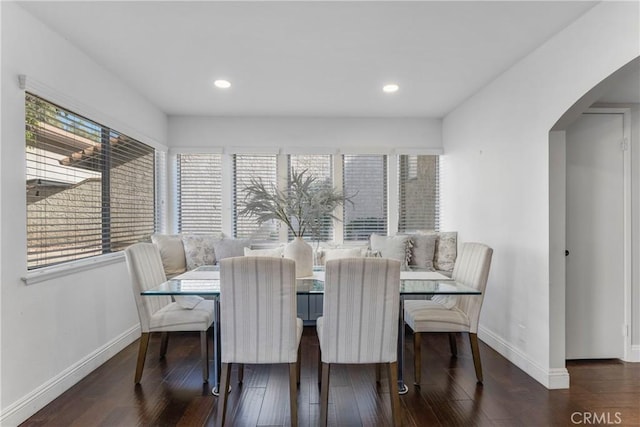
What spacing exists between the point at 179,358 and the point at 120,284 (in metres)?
0.90

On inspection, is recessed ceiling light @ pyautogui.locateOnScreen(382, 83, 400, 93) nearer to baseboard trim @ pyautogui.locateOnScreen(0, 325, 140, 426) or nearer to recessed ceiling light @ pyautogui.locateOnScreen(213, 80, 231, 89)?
recessed ceiling light @ pyautogui.locateOnScreen(213, 80, 231, 89)

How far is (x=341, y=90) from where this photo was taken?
347 centimetres

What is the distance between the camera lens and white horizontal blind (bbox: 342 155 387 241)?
4.59m

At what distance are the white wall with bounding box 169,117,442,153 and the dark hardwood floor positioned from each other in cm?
271

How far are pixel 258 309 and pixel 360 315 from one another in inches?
23.0

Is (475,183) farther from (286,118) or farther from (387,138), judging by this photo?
(286,118)

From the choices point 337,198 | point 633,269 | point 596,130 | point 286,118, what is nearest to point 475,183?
point 596,130

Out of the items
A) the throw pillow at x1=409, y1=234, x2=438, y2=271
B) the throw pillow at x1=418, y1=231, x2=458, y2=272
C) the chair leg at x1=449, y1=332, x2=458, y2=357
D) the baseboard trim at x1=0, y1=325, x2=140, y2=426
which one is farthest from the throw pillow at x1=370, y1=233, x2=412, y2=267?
the baseboard trim at x1=0, y1=325, x2=140, y2=426

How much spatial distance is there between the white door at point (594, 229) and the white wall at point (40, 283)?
393 cm

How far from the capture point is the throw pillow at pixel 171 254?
384 centimetres

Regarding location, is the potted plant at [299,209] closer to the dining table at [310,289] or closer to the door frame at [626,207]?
the dining table at [310,289]

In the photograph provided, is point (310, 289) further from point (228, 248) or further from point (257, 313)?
point (228, 248)

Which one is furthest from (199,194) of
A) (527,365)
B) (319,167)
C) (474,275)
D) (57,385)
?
(527,365)

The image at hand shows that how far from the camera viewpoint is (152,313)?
2576 millimetres
